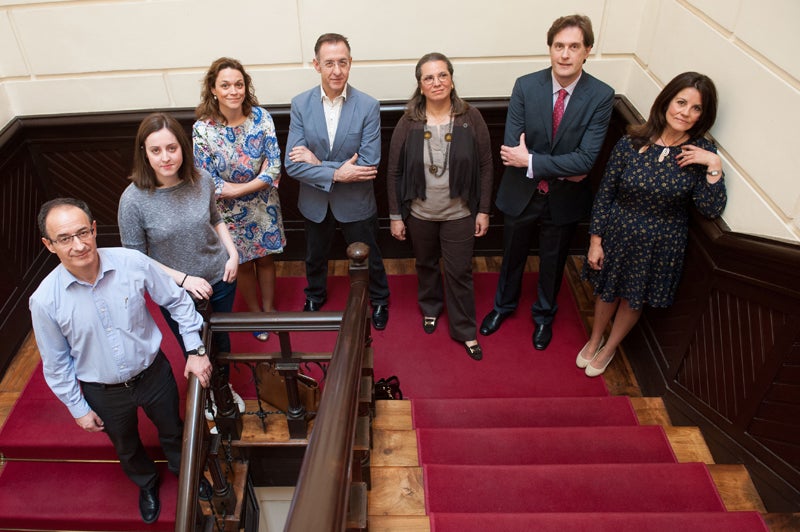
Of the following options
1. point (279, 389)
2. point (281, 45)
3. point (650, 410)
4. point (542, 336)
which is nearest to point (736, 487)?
point (650, 410)

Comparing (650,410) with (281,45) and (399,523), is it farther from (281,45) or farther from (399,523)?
(281,45)

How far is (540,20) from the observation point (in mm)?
3670

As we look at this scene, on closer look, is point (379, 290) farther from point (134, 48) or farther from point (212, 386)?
point (134, 48)

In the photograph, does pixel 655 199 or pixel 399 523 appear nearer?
pixel 399 523

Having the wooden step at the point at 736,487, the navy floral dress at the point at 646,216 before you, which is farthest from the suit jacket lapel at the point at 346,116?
the wooden step at the point at 736,487

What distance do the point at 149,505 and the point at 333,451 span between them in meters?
2.00

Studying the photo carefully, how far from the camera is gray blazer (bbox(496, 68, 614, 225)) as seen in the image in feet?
9.84

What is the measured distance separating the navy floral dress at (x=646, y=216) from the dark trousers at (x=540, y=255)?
28cm

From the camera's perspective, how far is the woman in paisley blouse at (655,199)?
2.67 m

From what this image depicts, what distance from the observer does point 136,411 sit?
261 cm

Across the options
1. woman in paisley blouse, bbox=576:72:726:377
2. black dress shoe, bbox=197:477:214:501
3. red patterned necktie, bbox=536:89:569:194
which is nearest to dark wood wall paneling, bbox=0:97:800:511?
woman in paisley blouse, bbox=576:72:726:377

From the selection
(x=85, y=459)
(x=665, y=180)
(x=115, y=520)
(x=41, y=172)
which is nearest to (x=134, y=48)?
(x=41, y=172)

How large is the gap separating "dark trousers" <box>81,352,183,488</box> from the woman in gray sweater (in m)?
0.29

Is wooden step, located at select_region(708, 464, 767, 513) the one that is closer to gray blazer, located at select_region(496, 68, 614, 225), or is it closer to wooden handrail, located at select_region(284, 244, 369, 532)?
gray blazer, located at select_region(496, 68, 614, 225)
